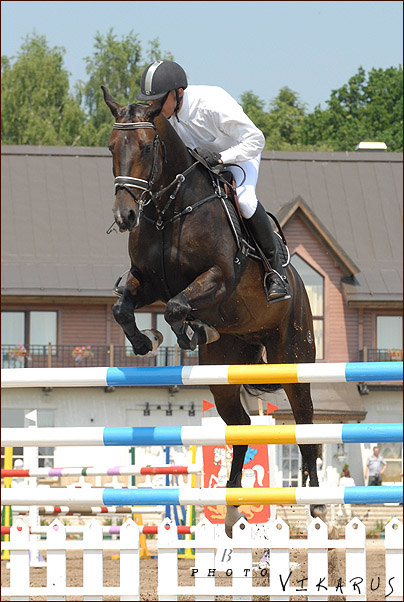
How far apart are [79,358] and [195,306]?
22.4 m

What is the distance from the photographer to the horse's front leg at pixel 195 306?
18.2ft

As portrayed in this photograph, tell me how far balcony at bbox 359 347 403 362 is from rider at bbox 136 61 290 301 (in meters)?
22.3

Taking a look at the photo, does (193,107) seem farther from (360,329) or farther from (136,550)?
(360,329)

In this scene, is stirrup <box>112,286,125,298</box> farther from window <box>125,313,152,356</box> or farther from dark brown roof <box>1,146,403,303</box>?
→ dark brown roof <box>1,146,403,303</box>

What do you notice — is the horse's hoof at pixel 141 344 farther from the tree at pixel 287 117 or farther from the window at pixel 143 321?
the tree at pixel 287 117

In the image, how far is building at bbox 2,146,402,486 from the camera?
90.1ft

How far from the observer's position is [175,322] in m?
5.56

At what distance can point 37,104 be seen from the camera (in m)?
41.8

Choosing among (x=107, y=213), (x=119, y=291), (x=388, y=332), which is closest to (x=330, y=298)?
(x=388, y=332)

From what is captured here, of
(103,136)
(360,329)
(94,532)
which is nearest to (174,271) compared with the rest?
(94,532)

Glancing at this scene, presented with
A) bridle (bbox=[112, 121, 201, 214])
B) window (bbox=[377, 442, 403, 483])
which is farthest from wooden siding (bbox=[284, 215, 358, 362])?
bridle (bbox=[112, 121, 201, 214])

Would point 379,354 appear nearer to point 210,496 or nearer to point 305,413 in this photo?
point 305,413

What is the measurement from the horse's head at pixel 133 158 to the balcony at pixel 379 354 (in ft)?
76.6

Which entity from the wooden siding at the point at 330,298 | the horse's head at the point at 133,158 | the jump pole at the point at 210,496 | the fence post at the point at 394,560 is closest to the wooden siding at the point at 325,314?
the wooden siding at the point at 330,298
